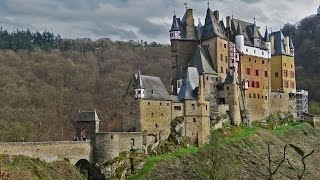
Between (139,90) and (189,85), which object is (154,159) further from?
(189,85)

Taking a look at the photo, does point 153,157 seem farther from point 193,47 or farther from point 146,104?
point 193,47

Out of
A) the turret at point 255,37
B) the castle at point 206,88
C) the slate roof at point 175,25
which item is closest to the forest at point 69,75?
the castle at point 206,88

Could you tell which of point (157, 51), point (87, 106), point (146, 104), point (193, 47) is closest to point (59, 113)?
point (87, 106)

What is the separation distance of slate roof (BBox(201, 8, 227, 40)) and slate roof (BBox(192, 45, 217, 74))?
190 cm

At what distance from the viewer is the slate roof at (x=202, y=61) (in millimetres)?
56069

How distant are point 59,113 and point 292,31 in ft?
226

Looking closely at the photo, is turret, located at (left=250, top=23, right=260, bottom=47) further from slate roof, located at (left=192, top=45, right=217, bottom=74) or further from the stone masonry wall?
the stone masonry wall

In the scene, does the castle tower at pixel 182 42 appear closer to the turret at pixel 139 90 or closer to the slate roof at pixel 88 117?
the turret at pixel 139 90

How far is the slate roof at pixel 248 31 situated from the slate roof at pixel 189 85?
11.2 meters

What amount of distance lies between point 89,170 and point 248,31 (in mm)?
29855

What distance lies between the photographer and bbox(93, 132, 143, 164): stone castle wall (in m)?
44.2

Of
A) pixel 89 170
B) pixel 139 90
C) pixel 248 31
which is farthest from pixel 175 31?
pixel 89 170

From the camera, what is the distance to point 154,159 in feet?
151

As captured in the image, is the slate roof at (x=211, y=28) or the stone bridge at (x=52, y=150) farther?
the slate roof at (x=211, y=28)
